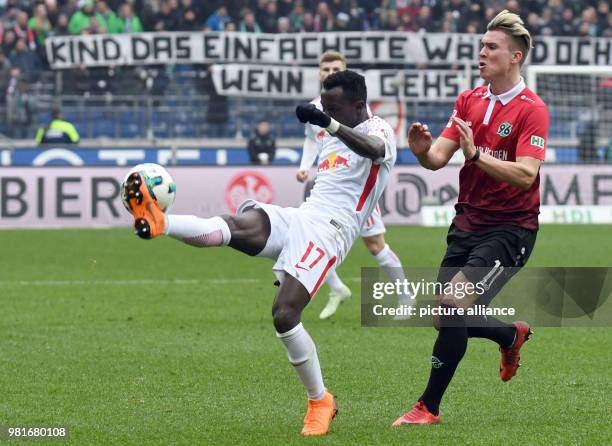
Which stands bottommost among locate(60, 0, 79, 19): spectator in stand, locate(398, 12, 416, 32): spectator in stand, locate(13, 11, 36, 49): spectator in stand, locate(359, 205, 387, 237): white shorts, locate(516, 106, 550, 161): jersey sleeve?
locate(359, 205, 387, 237): white shorts

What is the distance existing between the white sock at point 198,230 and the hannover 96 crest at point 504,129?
5.52 feet

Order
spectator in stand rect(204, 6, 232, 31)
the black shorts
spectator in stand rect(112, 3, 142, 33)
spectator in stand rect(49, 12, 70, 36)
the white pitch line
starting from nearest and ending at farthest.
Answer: the black shorts → the white pitch line → spectator in stand rect(49, 12, 70, 36) → spectator in stand rect(112, 3, 142, 33) → spectator in stand rect(204, 6, 232, 31)

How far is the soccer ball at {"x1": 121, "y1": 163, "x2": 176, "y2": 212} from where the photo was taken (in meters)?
5.88

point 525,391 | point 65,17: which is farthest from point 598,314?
point 65,17

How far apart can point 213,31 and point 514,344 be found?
864 inches

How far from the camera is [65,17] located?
2836 cm

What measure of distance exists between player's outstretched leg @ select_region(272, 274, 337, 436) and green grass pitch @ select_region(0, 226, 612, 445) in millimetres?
129

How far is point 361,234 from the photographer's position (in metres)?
11.8

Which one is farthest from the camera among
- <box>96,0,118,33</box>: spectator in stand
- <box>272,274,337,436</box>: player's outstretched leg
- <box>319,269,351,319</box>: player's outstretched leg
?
<box>96,0,118,33</box>: spectator in stand

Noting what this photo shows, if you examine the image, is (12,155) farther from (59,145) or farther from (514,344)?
(514,344)

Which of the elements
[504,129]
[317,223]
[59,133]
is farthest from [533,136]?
[59,133]

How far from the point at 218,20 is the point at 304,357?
23254mm

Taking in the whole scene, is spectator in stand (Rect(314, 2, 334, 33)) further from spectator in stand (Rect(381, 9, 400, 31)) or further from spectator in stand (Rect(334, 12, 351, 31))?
spectator in stand (Rect(381, 9, 400, 31))

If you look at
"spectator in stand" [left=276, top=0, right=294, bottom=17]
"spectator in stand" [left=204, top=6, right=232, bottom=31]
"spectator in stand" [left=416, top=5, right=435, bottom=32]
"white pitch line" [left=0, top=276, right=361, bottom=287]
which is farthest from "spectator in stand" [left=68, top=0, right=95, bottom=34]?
"white pitch line" [left=0, top=276, right=361, bottom=287]
